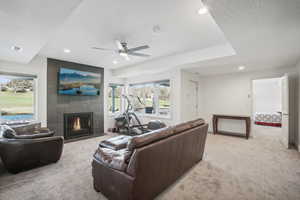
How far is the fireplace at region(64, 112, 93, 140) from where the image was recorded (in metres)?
4.78

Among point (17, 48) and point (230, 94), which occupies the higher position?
point (17, 48)

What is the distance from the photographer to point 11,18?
5.98 feet

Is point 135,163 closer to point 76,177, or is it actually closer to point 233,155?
point 76,177

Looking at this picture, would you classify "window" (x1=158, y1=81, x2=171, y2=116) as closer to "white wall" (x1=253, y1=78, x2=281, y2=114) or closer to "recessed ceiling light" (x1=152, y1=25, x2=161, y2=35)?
"recessed ceiling light" (x1=152, y1=25, x2=161, y2=35)

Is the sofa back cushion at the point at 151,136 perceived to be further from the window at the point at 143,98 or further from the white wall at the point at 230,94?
the white wall at the point at 230,94

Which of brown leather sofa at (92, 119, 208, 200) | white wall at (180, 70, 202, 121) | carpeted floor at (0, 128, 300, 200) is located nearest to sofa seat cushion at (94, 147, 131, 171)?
brown leather sofa at (92, 119, 208, 200)

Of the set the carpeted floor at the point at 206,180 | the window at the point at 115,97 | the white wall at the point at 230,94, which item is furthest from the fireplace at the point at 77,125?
the white wall at the point at 230,94

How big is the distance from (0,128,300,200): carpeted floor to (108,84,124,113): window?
3241 millimetres

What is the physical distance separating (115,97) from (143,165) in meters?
5.40

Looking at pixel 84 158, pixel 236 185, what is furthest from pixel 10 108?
pixel 236 185

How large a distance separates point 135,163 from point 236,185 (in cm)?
178

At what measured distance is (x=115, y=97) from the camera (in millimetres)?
6570

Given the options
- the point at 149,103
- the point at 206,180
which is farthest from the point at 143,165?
the point at 149,103

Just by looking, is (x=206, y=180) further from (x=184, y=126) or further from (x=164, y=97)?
(x=164, y=97)
